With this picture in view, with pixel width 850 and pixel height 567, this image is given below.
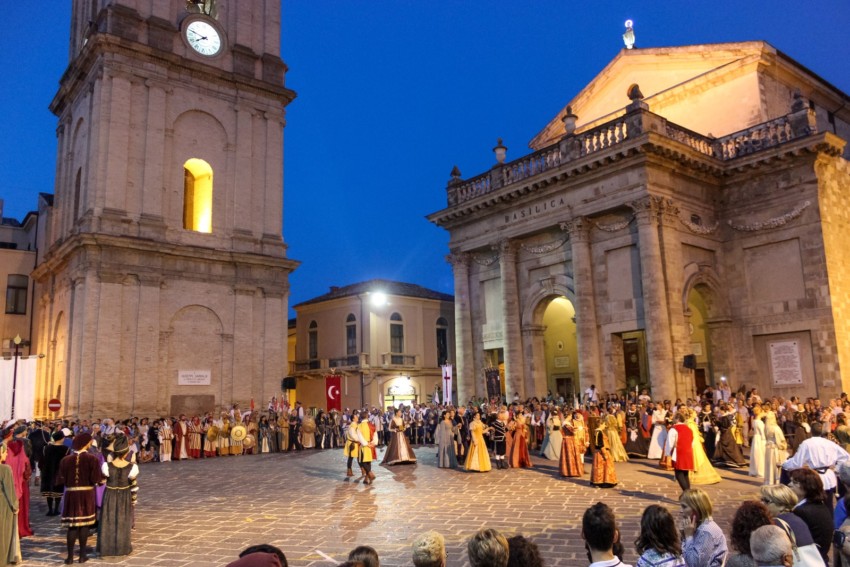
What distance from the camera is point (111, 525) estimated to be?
9312mm

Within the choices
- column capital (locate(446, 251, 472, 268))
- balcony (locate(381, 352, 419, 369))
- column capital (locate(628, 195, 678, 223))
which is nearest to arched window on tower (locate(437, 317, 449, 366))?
balcony (locate(381, 352, 419, 369))

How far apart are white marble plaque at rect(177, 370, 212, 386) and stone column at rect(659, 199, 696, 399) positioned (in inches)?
727

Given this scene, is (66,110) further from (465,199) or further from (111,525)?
(111,525)

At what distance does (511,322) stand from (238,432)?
1183 centimetres

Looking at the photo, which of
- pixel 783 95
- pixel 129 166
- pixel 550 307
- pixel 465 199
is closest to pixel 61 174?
pixel 129 166

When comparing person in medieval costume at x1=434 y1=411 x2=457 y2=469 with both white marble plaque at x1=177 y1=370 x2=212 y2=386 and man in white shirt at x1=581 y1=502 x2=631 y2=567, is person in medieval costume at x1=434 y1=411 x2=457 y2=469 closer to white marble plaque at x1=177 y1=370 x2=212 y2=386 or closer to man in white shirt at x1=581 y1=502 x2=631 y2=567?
white marble plaque at x1=177 y1=370 x2=212 y2=386

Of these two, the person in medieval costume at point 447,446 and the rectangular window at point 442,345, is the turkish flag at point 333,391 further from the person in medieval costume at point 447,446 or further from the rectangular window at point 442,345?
the person in medieval costume at point 447,446

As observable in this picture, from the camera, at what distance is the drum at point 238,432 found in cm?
2522

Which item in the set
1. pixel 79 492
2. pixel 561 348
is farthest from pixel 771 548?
pixel 561 348

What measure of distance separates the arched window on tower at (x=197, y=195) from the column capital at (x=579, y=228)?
1567 centimetres

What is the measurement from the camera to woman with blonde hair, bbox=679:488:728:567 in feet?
16.2

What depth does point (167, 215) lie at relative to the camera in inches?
1106

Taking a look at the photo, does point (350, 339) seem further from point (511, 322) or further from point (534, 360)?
point (534, 360)

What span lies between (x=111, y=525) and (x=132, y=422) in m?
15.2
